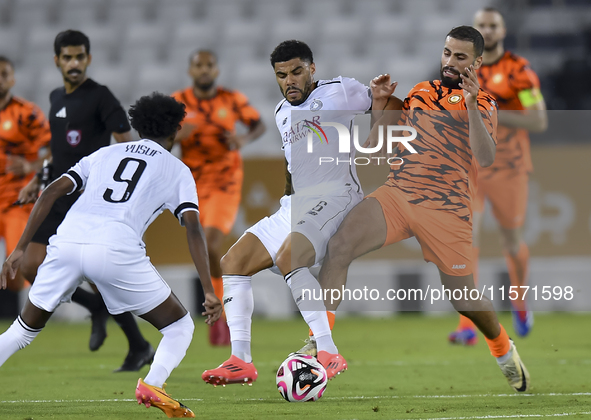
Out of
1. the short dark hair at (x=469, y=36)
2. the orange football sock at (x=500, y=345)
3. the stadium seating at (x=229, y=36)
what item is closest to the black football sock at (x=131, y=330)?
the orange football sock at (x=500, y=345)

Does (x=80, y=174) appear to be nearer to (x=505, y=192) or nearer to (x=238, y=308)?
(x=238, y=308)

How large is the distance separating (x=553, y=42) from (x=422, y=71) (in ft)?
6.66

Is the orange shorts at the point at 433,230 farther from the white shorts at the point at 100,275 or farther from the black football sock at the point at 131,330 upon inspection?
the black football sock at the point at 131,330

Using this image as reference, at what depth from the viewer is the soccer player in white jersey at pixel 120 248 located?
378 centimetres

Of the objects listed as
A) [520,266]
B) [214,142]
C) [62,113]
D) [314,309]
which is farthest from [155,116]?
[520,266]

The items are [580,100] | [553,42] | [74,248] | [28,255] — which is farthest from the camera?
[553,42]

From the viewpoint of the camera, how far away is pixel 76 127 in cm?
575

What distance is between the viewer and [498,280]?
34.1 ft

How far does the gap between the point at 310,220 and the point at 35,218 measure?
145 centimetres

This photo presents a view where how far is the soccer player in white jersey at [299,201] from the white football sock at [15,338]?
1068 millimetres

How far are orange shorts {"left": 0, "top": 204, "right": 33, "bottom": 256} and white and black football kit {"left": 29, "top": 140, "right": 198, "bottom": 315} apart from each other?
3.45 m

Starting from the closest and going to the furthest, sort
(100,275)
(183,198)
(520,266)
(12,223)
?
(100,275)
(183,198)
(12,223)
(520,266)

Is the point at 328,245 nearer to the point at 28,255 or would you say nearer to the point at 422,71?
the point at 28,255

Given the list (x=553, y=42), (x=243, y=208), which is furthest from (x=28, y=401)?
(x=553, y=42)
